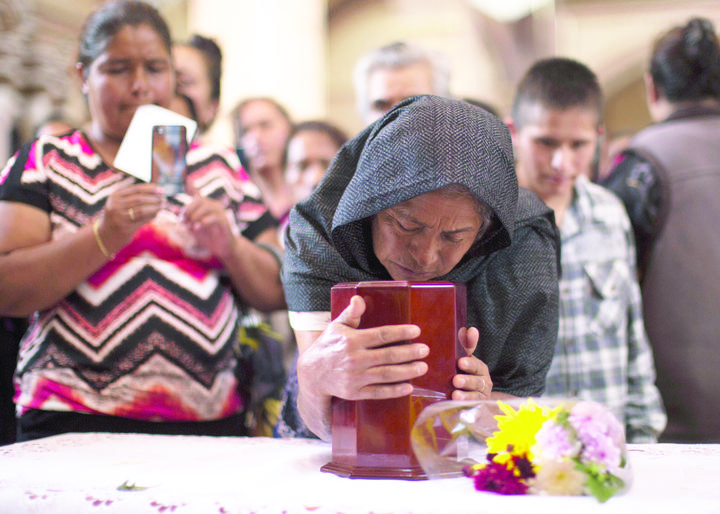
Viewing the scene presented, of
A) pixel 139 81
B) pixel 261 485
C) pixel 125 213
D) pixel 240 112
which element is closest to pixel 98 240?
pixel 125 213

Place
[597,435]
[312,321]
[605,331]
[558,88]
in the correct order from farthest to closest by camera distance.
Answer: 1. [558,88]
2. [605,331]
3. [312,321]
4. [597,435]

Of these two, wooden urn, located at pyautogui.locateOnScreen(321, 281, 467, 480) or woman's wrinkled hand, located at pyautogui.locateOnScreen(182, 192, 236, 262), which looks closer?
wooden urn, located at pyautogui.locateOnScreen(321, 281, 467, 480)

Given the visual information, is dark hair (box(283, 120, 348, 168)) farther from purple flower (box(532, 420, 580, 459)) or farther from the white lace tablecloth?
purple flower (box(532, 420, 580, 459))

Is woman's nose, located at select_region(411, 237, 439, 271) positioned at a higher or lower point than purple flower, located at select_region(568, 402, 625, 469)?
higher

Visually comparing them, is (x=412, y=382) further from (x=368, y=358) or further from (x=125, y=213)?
(x=125, y=213)

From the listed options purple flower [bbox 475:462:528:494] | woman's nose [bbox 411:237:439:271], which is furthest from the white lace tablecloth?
woman's nose [bbox 411:237:439:271]

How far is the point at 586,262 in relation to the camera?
7.02 ft

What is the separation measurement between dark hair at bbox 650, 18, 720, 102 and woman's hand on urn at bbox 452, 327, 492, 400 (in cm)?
165

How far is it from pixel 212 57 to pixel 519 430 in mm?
2074

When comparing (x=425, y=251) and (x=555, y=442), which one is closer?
(x=555, y=442)

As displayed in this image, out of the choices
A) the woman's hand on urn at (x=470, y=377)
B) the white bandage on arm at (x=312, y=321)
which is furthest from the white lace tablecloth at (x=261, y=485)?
the white bandage on arm at (x=312, y=321)

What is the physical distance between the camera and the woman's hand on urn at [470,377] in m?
1.13

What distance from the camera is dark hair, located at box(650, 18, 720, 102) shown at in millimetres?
2367

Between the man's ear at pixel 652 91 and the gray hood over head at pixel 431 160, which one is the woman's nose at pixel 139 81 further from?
the man's ear at pixel 652 91
